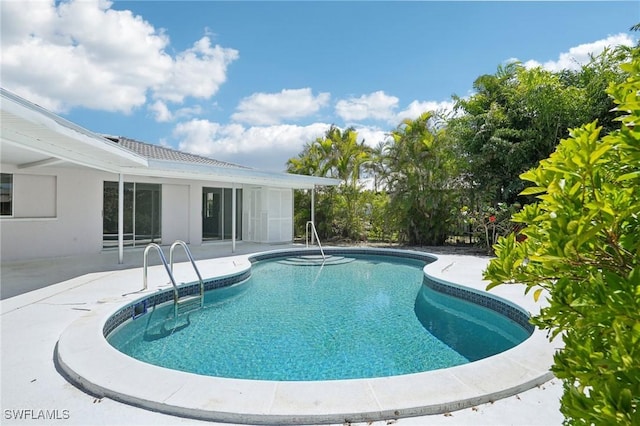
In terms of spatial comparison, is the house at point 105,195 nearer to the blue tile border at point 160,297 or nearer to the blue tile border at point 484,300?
the blue tile border at point 160,297

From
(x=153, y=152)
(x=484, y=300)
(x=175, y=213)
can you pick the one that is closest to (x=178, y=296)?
(x=484, y=300)

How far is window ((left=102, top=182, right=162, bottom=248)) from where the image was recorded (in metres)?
13.2

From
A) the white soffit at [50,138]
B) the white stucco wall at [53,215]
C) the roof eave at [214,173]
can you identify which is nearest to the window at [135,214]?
the white stucco wall at [53,215]

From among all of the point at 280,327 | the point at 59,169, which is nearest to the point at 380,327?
the point at 280,327

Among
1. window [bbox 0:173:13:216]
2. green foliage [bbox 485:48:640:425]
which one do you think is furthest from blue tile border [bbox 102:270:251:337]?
window [bbox 0:173:13:216]

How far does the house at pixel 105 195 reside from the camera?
22.3 ft

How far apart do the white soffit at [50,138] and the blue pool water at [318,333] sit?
3.24 metres

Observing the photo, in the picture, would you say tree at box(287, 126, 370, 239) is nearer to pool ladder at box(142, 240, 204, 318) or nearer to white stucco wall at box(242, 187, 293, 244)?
white stucco wall at box(242, 187, 293, 244)

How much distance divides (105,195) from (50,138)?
24.1 ft

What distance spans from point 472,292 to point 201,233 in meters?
11.6

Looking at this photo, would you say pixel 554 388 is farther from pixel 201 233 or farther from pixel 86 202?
pixel 201 233

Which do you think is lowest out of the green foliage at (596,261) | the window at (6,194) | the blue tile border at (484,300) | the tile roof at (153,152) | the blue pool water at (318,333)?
the blue pool water at (318,333)

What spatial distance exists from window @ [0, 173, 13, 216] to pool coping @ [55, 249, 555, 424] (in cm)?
895

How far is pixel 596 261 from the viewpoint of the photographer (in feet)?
4.38
